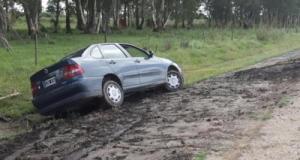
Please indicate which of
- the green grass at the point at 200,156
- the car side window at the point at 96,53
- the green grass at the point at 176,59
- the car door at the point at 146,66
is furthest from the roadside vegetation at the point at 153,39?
the green grass at the point at 200,156

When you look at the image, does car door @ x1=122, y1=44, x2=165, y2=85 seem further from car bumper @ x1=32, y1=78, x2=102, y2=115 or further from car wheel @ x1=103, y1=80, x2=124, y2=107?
car bumper @ x1=32, y1=78, x2=102, y2=115

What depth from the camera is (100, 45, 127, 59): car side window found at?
1280 cm

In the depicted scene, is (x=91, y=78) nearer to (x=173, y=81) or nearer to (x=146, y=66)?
(x=146, y=66)

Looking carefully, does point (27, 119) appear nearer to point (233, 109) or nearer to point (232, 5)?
point (233, 109)

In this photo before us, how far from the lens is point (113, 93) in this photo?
488 inches

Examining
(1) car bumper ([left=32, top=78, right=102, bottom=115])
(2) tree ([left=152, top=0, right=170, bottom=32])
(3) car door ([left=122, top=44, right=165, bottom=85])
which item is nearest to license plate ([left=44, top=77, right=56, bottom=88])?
(1) car bumper ([left=32, top=78, right=102, bottom=115])

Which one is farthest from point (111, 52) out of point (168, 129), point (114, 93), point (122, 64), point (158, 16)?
point (158, 16)

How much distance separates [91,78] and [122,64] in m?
1.31

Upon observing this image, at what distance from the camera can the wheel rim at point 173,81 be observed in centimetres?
1489

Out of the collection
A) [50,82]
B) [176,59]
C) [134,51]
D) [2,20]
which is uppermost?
[2,20]

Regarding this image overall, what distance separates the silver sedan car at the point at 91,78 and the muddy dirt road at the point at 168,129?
0.36 meters

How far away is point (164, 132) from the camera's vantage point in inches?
357

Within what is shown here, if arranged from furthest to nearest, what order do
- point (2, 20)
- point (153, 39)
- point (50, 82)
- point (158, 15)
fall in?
point (158, 15), point (153, 39), point (50, 82), point (2, 20)

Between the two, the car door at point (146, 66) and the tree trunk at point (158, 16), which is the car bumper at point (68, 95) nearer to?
the car door at point (146, 66)
